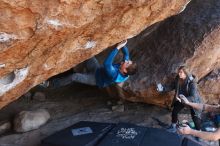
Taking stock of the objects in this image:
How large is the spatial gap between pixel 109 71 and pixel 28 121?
5.50 feet

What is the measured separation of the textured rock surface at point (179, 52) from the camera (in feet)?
21.7

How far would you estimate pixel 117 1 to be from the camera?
420 cm

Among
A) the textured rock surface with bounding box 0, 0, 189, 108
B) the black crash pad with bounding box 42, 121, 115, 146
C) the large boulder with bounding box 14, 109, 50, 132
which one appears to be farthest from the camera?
the large boulder with bounding box 14, 109, 50, 132

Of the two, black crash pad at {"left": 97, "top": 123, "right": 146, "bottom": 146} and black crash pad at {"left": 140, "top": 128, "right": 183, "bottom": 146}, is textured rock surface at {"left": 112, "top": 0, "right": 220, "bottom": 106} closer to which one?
black crash pad at {"left": 97, "top": 123, "right": 146, "bottom": 146}

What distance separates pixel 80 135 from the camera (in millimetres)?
5008

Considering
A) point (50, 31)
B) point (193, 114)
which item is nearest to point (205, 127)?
point (193, 114)

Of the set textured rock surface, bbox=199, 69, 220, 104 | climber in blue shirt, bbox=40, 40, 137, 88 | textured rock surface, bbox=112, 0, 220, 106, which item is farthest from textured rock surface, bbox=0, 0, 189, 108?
textured rock surface, bbox=199, 69, 220, 104

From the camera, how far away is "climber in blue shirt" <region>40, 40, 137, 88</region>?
228 inches

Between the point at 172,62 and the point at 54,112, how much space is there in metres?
2.41

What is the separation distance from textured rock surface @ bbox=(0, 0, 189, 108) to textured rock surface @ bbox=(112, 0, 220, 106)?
5.50 feet

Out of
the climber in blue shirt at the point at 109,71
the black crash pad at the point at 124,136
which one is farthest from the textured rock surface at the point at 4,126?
the black crash pad at the point at 124,136

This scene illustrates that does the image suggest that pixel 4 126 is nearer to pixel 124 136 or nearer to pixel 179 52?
pixel 124 136

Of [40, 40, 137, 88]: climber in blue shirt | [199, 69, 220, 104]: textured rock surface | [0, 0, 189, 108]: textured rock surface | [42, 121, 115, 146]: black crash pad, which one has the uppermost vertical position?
[0, 0, 189, 108]: textured rock surface

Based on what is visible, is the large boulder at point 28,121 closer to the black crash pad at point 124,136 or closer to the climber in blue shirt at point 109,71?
the climber in blue shirt at point 109,71
